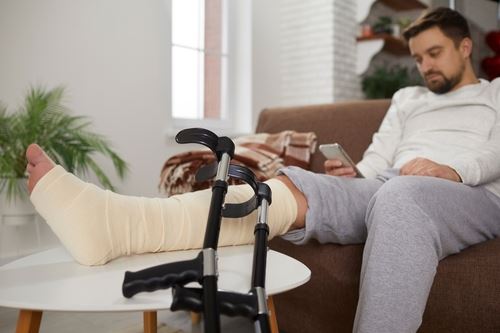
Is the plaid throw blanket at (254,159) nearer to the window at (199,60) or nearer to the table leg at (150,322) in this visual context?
the table leg at (150,322)

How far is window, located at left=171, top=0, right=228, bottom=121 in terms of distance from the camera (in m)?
3.04

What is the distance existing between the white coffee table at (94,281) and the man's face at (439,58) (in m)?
0.95

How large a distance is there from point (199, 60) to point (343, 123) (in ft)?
5.49

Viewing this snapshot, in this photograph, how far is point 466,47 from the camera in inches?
60.2

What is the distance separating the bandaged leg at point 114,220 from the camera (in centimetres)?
78

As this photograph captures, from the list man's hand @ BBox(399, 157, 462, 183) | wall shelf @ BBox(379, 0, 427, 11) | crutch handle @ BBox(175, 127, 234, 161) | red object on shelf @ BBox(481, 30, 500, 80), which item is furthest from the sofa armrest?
red object on shelf @ BBox(481, 30, 500, 80)

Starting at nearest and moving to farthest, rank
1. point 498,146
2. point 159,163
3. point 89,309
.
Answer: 1. point 89,309
2. point 498,146
3. point 159,163

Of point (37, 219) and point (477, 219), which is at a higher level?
point (477, 219)

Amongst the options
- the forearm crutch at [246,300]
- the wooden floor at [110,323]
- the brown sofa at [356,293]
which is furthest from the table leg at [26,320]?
the wooden floor at [110,323]

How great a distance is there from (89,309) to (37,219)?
5.54 feet

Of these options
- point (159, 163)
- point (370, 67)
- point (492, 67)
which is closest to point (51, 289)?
point (159, 163)

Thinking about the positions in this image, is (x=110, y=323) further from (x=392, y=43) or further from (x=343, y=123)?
(x=392, y=43)

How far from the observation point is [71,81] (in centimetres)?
230

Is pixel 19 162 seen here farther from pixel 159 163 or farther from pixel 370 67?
pixel 370 67
